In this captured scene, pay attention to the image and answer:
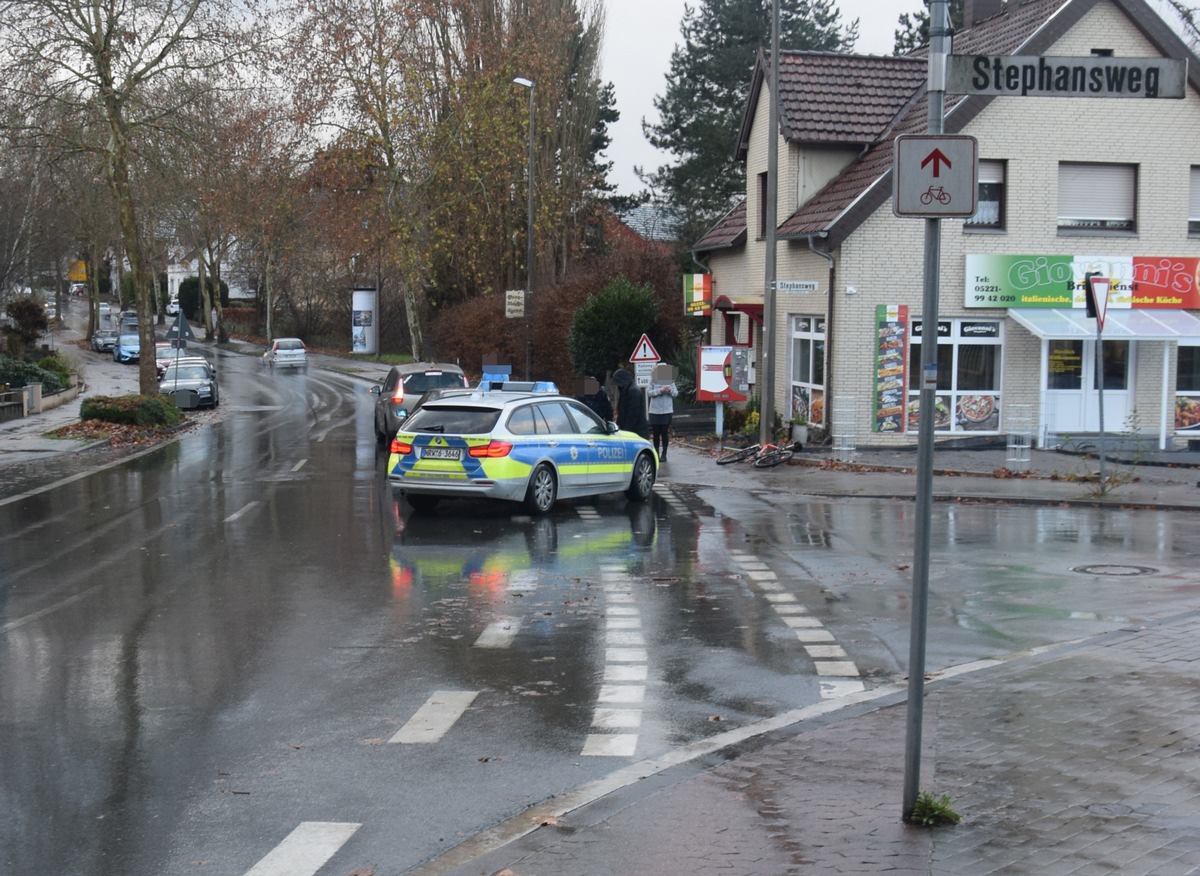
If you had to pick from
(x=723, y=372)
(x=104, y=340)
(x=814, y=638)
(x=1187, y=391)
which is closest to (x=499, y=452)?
(x=814, y=638)

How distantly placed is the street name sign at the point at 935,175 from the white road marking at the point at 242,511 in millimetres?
12122

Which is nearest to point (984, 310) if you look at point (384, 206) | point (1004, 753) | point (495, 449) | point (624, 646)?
point (495, 449)

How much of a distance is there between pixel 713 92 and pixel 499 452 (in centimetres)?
4269

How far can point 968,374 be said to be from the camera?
2616 cm

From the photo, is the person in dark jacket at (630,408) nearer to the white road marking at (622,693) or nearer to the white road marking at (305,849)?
the white road marking at (622,693)

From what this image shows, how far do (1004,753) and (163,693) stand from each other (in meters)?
4.92

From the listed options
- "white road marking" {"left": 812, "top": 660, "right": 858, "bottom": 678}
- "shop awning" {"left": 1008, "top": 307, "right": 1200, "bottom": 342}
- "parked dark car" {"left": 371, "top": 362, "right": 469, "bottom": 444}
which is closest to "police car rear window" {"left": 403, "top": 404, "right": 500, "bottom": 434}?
"white road marking" {"left": 812, "top": 660, "right": 858, "bottom": 678}

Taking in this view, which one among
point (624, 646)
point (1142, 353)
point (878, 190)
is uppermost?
point (878, 190)

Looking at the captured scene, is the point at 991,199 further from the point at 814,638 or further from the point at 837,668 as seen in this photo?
the point at 837,668

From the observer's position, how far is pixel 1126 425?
26125mm

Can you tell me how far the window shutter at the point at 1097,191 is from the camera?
26.3 m

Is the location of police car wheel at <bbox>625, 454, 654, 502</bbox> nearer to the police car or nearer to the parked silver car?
the police car

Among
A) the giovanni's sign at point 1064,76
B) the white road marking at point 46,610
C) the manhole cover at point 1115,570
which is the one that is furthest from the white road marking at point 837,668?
the white road marking at point 46,610

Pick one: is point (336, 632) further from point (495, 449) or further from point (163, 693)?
point (495, 449)
